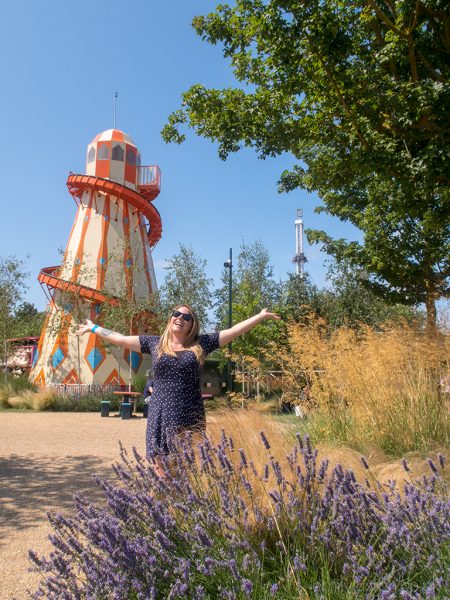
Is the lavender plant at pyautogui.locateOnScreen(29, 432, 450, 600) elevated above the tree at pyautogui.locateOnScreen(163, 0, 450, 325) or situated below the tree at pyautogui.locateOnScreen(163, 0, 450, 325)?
below

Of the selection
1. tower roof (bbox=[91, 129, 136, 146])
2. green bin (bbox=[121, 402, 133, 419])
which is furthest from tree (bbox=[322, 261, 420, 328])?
tower roof (bbox=[91, 129, 136, 146])

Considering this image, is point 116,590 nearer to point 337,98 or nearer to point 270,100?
point 337,98

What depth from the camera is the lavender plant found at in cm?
164

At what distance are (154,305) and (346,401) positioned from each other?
15.4m

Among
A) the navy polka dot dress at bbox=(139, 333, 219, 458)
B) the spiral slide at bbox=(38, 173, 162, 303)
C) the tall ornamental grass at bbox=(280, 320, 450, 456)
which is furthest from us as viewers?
the spiral slide at bbox=(38, 173, 162, 303)

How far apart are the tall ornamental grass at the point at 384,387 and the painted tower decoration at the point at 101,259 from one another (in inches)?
631

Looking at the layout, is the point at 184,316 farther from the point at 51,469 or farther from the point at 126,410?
the point at 126,410

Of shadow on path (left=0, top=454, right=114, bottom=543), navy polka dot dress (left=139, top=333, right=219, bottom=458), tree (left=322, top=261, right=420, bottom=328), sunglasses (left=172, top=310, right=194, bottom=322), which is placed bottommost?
shadow on path (left=0, top=454, right=114, bottom=543)

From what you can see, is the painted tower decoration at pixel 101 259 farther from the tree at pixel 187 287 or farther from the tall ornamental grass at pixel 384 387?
the tall ornamental grass at pixel 384 387

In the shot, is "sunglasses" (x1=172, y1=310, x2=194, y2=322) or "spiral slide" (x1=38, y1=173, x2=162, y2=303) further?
"spiral slide" (x1=38, y1=173, x2=162, y2=303)

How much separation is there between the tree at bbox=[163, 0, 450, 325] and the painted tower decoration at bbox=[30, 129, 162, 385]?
15281mm

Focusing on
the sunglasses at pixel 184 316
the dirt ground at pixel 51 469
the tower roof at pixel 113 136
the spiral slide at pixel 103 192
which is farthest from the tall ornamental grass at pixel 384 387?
the tower roof at pixel 113 136

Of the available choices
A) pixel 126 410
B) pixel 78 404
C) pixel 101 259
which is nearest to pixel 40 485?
pixel 126 410

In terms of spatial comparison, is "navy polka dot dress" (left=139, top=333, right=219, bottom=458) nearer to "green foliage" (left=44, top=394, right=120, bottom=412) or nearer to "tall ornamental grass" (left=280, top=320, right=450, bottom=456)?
"tall ornamental grass" (left=280, top=320, right=450, bottom=456)
